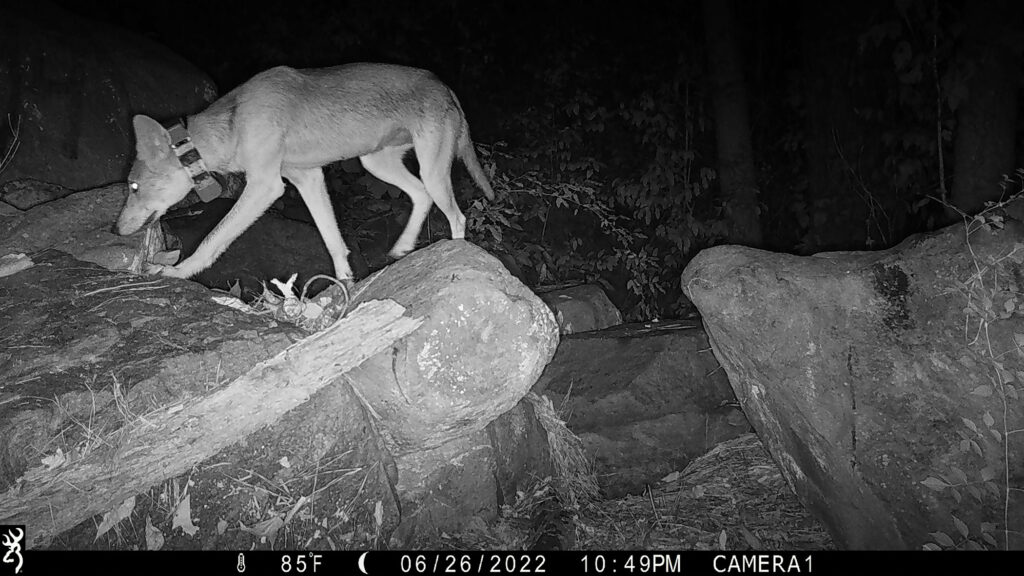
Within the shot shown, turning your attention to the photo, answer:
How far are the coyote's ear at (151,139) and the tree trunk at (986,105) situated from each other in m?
6.65

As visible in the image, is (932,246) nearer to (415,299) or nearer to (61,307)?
(415,299)

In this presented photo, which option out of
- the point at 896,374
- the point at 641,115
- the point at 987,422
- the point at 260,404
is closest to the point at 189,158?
the point at 260,404

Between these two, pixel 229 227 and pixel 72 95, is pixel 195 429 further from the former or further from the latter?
pixel 72 95

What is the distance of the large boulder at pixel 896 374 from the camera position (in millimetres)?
2992

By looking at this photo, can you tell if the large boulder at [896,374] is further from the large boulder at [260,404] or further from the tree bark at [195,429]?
the tree bark at [195,429]

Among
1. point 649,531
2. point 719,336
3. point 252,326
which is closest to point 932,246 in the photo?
point 719,336

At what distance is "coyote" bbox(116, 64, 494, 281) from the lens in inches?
171

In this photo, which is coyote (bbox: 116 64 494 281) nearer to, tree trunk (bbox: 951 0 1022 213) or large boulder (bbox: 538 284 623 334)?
large boulder (bbox: 538 284 623 334)

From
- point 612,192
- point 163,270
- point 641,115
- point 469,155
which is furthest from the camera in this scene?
point 612,192

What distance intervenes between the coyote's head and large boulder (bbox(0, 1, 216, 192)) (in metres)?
1.57

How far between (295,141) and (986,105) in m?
6.00

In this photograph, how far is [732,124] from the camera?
8.13 m

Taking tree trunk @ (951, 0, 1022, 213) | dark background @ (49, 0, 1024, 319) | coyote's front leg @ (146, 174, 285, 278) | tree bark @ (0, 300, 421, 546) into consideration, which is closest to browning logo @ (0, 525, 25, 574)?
tree bark @ (0, 300, 421, 546)

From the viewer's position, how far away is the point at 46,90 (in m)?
5.62
